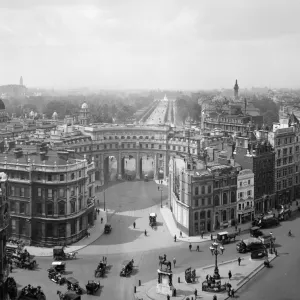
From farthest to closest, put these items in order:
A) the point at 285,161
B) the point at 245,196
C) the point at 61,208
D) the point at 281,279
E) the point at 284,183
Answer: the point at 285,161
the point at 284,183
the point at 245,196
the point at 61,208
the point at 281,279

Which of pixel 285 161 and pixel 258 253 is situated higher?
pixel 285 161

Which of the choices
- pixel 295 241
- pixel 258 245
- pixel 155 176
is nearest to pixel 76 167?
pixel 258 245

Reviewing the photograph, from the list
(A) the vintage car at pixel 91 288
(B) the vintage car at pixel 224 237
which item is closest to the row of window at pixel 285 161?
(B) the vintage car at pixel 224 237

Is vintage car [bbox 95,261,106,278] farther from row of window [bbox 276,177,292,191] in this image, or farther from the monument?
row of window [bbox 276,177,292,191]

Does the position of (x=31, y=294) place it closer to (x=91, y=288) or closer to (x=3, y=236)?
(x=3, y=236)

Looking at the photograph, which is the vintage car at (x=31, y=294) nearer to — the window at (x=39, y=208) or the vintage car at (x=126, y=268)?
the vintage car at (x=126, y=268)

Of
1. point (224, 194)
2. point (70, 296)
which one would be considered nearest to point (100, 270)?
point (70, 296)
